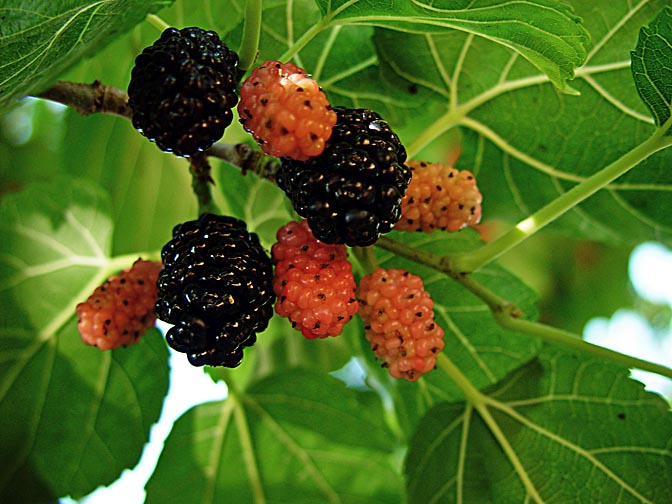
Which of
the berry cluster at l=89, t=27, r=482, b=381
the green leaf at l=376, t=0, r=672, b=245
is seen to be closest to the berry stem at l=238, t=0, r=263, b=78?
the berry cluster at l=89, t=27, r=482, b=381

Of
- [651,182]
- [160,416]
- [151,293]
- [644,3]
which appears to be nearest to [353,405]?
[160,416]

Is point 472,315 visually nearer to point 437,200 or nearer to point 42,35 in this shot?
Result: point 437,200

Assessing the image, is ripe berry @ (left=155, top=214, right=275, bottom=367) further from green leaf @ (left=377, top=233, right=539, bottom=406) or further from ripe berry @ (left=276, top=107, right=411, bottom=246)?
green leaf @ (left=377, top=233, right=539, bottom=406)

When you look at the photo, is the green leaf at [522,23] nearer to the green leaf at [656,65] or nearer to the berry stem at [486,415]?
the green leaf at [656,65]

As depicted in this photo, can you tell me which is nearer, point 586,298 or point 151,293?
point 151,293

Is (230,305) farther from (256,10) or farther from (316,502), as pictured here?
(316,502)
